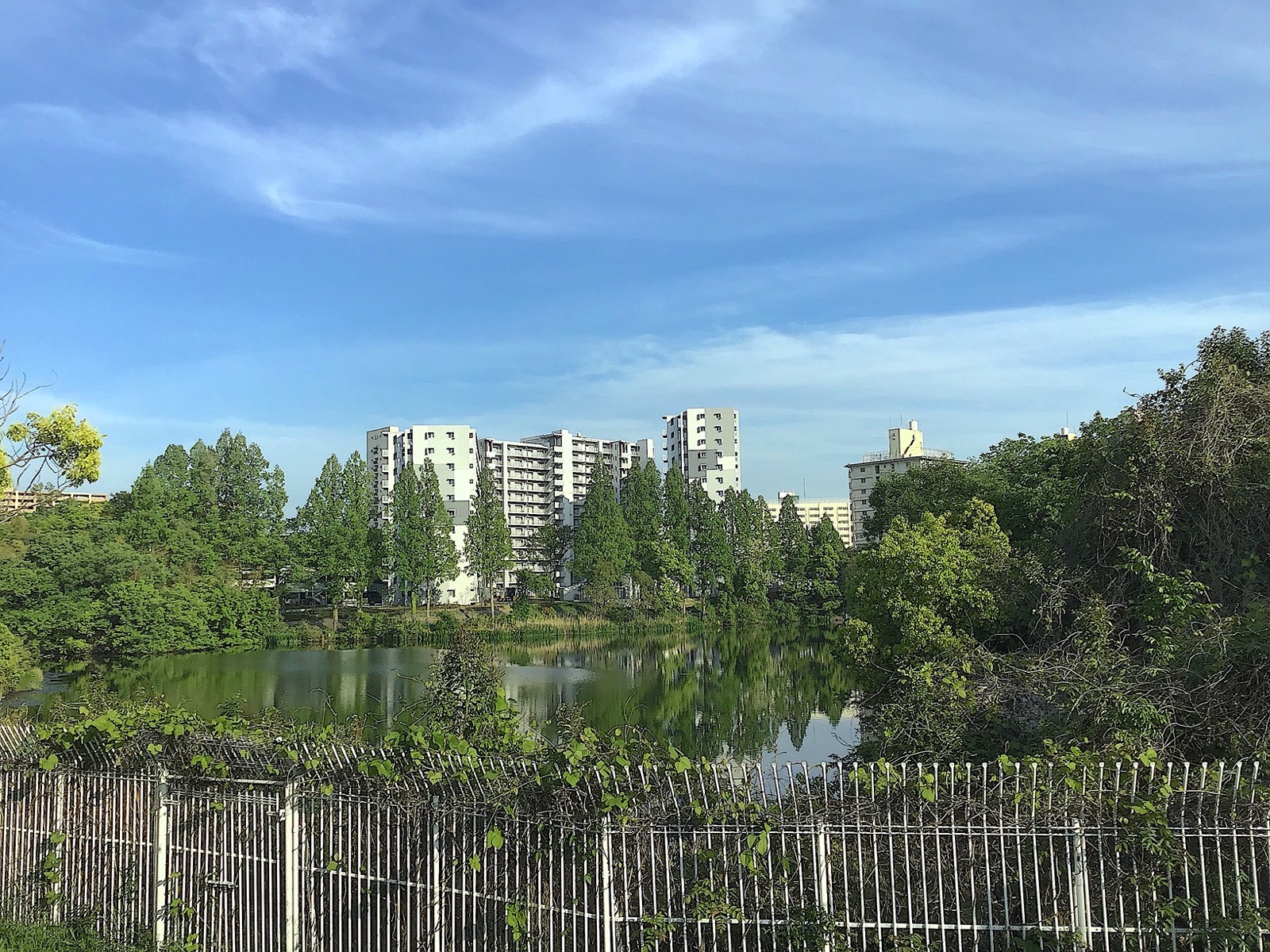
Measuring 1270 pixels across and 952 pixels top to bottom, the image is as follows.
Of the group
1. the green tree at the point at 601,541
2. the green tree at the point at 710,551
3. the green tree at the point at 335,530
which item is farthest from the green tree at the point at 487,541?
the green tree at the point at 710,551

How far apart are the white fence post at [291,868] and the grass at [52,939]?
1332 millimetres

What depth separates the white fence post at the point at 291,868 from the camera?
633cm

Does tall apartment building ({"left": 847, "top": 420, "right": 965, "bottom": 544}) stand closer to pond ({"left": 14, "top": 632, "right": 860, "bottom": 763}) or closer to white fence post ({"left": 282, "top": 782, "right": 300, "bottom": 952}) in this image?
pond ({"left": 14, "top": 632, "right": 860, "bottom": 763})

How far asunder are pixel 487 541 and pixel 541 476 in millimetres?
31582

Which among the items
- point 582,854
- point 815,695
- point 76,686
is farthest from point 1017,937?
point 76,686

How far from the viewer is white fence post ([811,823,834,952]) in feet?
17.5

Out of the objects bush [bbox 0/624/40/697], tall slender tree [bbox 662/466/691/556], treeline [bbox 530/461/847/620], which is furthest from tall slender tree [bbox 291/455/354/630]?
bush [bbox 0/624/40/697]

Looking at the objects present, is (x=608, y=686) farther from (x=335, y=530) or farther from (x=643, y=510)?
(x=643, y=510)

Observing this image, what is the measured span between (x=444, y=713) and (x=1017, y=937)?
5.65 metres

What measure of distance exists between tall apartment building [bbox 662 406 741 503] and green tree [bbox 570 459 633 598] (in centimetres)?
2709

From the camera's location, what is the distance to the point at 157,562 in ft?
139

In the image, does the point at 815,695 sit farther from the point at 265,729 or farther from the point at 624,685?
the point at 265,729

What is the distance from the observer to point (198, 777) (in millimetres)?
6867

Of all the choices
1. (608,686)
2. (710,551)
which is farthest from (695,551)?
(608,686)
